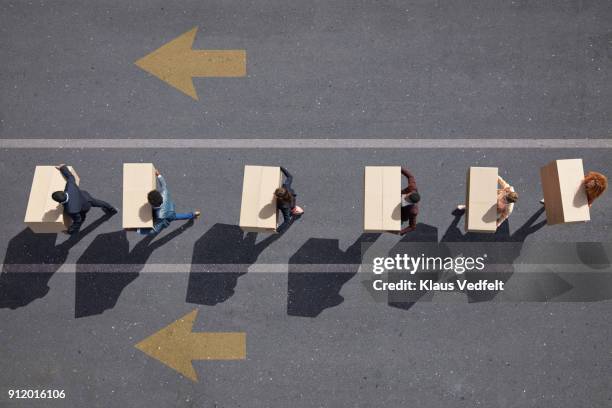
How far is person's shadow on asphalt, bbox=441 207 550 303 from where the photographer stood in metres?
6.77

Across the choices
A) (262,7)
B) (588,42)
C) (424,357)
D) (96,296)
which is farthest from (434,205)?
(96,296)

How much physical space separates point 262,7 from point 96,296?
5424mm

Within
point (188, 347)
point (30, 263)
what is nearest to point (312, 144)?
point (188, 347)

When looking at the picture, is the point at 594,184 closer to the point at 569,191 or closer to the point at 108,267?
the point at 569,191

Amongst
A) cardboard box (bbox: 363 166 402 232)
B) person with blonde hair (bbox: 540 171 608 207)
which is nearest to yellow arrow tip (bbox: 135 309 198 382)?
cardboard box (bbox: 363 166 402 232)

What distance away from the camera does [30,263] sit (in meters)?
6.84

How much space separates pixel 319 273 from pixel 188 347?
233 cm

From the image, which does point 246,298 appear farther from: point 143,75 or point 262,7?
point 262,7

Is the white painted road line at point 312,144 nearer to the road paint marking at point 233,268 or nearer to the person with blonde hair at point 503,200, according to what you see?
the person with blonde hair at point 503,200

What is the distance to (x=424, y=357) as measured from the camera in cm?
664

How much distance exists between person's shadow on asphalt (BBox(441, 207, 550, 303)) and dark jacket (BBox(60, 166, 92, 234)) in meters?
5.42

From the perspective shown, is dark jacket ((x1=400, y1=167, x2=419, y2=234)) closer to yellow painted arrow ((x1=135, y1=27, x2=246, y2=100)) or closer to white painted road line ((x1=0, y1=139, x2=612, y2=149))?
white painted road line ((x1=0, y1=139, x2=612, y2=149))

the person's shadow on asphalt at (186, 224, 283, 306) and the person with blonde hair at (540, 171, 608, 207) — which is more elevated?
the person with blonde hair at (540, 171, 608, 207)

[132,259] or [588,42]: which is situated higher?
[588,42]
